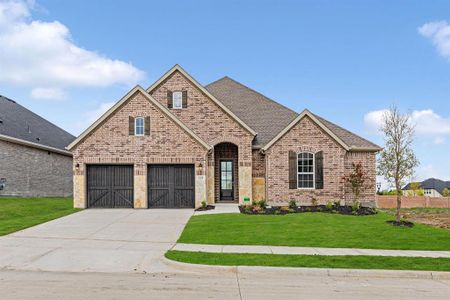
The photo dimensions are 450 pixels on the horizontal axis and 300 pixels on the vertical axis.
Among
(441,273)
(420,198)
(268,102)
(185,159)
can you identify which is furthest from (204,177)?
(420,198)

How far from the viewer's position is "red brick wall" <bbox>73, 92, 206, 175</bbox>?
768 inches

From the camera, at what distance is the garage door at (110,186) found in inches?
771

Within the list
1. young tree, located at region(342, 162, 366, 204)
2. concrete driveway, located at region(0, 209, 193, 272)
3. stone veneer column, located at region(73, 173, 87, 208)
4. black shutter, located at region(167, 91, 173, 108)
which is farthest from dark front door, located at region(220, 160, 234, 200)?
stone veneer column, located at region(73, 173, 87, 208)

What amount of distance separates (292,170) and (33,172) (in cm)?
1833

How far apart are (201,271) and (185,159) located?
11.6m

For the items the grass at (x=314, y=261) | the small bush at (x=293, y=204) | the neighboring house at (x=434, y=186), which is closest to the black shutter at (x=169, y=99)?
the small bush at (x=293, y=204)

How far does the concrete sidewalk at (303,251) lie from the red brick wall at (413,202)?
19.6m

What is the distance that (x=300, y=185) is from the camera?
20375 millimetres

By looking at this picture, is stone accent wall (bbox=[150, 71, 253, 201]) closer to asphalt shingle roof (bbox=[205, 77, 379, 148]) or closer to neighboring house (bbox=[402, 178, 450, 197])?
asphalt shingle roof (bbox=[205, 77, 379, 148])

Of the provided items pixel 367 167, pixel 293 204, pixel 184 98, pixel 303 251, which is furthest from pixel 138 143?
pixel 367 167

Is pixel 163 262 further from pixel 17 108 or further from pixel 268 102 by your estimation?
pixel 17 108

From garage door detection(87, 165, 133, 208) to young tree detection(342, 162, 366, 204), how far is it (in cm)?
1178

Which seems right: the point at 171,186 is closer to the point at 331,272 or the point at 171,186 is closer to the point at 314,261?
the point at 314,261

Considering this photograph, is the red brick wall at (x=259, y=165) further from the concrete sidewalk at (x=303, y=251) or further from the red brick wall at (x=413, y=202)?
the red brick wall at (x=413, y=202)
